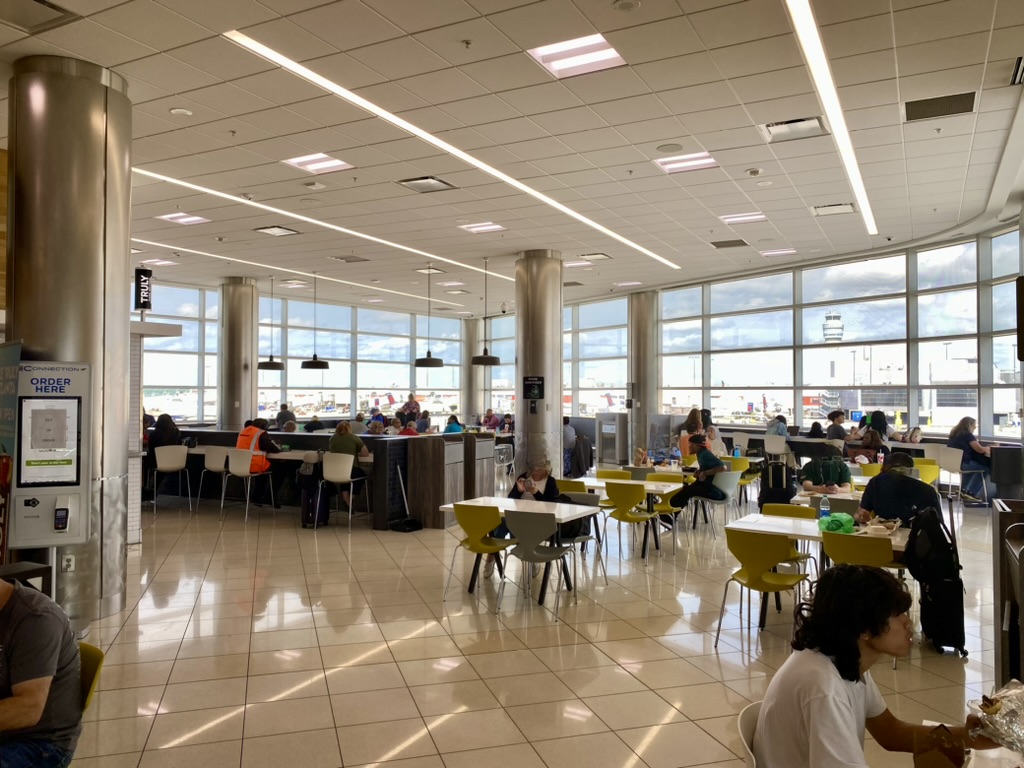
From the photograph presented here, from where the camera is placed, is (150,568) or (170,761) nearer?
(170,761)

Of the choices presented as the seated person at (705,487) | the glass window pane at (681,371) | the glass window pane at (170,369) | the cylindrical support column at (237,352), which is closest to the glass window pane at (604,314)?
the glass window pane at (681,371)

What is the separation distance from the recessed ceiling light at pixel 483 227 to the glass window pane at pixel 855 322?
7.06 metres

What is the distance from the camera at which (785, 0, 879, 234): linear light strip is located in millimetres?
4916

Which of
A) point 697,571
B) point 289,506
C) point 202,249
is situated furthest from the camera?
A: point 202,249

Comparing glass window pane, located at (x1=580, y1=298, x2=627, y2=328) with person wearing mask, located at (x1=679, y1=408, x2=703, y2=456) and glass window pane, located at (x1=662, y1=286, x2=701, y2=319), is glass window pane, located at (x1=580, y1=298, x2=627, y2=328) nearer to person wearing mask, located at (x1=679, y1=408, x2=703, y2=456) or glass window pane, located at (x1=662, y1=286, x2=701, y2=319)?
glass window pane, located at (x1=662, y1=286, x2=701, y2=319)

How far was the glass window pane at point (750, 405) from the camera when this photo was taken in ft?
49.8

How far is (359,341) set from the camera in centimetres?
2058

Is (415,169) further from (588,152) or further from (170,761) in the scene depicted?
(170,761)

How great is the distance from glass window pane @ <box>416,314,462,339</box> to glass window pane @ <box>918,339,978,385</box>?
526 inches

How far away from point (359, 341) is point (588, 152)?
1399 centimetres

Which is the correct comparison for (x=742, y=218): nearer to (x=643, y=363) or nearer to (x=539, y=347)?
(x=539, y=347)

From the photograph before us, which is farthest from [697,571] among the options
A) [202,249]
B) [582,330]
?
[582,330]

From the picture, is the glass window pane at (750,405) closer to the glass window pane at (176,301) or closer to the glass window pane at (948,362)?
the glass window pane at (948,362)

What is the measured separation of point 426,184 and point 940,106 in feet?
17.5
